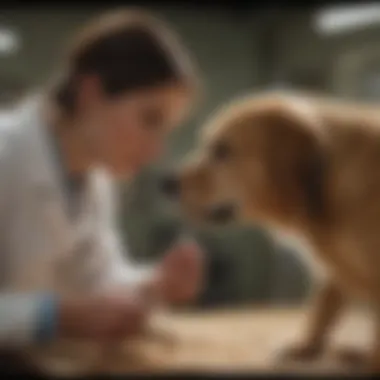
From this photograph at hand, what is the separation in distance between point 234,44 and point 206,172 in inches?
7.5

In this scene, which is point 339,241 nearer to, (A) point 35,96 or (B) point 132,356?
(B) point 132,356

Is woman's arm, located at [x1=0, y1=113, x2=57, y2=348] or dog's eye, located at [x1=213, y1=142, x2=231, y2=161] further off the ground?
dog's eye, located at [x1=213, y1=142, x2=231, y2=161]

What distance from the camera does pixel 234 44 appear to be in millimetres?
1192

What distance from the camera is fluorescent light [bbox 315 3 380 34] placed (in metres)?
1.20

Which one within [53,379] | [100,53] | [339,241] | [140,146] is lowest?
[53,379]

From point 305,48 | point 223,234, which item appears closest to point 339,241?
point 223,234

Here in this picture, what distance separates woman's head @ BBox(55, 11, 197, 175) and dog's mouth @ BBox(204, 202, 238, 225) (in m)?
0.11

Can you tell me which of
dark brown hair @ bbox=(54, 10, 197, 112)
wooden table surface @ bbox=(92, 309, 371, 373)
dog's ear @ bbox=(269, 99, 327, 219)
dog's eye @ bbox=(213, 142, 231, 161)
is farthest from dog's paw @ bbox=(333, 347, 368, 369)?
dark brown hair @ bbox=(54, 10, 197, 112)

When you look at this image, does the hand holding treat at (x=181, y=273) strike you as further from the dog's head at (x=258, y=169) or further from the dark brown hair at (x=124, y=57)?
the dark brown hair at (x=124, y=57)

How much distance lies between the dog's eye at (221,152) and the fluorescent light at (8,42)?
0.32 meters

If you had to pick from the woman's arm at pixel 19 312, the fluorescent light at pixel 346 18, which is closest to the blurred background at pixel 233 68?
the fluorescent light at pixel 346 18

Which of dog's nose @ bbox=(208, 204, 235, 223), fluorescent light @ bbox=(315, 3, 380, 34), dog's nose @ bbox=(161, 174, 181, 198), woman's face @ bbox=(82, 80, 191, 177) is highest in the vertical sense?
fluorescent light @ bbox=(315, 3, 380, 34)

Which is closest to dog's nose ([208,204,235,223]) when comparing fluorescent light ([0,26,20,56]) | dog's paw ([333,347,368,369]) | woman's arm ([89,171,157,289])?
woman's arm ([89,171,157,289])

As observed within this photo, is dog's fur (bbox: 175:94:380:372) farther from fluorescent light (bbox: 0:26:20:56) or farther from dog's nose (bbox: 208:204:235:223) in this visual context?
fluorescent light (bbox: 0:26:20:56)
